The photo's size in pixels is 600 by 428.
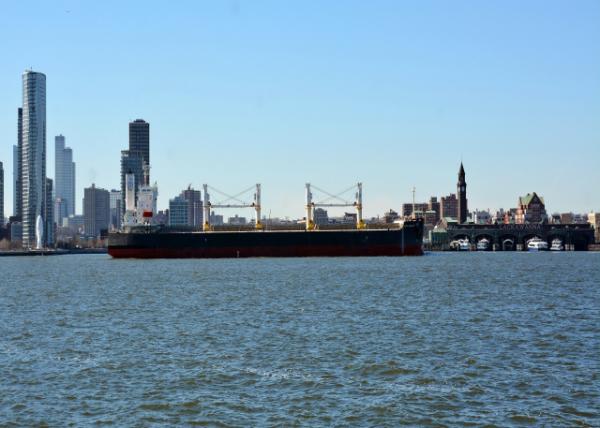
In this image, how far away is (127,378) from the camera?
78.8 ft

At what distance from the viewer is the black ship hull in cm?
11638

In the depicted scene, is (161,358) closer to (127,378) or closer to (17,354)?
(127,378)

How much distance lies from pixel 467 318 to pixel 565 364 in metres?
11.7

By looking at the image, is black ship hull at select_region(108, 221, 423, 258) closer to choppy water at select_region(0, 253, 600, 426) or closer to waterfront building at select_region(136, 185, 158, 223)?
waterfront building at select_region(136, 185, 158, 223)

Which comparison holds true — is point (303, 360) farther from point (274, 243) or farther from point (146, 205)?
point (146, 205)

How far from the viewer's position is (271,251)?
117688mm

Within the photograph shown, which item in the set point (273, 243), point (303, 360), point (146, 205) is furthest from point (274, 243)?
point (303, 360)

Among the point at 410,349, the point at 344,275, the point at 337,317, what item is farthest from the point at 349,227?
the point at 410,349

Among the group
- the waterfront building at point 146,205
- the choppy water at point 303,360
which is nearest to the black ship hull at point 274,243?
the waterfront building at point 146,205

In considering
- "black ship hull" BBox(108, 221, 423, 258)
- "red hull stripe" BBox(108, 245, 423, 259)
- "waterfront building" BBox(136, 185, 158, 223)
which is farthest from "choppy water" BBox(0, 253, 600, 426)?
"waterfront building" BBox(136, 185, 158, 223)

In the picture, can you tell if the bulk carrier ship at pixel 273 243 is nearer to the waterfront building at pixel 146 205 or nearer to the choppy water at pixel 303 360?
the waterfront building at pixel 146 205

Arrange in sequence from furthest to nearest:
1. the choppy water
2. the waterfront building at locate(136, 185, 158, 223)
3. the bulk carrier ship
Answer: the waterfront building at locate(136, 185, 158, 223) < the bulk carrier ship < the choppy water

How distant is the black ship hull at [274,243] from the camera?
116m

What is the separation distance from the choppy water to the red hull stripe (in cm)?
6712
